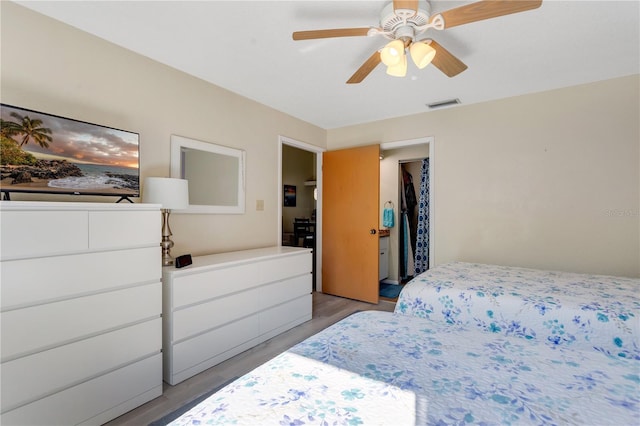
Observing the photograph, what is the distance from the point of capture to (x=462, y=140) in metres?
3.36

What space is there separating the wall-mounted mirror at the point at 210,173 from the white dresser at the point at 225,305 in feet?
1.61

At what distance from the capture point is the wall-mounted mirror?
2564 millimetres

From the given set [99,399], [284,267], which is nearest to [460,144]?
[284,267]

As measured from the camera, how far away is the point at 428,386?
95 cm

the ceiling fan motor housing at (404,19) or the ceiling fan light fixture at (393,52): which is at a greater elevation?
the ceiling fan motor housing at (404,19)

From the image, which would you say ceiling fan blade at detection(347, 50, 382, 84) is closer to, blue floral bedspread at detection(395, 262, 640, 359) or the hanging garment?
blue floral bedspread at detection(395, 262, 640, 359)

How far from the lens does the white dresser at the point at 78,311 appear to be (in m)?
1.39

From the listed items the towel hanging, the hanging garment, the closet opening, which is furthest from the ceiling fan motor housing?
the hanging garment

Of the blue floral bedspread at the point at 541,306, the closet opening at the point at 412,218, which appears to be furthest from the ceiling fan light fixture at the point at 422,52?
the closet opening at the point at 412,218

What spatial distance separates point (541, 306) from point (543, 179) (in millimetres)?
1720

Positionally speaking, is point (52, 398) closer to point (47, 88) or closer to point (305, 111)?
point (47, 88)

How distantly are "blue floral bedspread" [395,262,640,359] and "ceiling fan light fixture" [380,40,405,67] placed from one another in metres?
1.51

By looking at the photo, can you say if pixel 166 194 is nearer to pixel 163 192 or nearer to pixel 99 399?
pixel 163 192

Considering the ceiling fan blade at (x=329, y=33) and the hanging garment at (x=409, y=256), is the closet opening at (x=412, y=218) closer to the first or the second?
the hanging garment at (x=409, y=256)
